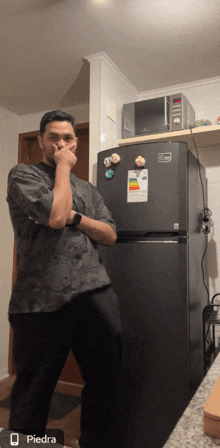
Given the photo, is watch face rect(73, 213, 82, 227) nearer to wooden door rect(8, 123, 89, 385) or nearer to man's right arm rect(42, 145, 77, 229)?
man's right arm rect(42, 145, 77, 229)

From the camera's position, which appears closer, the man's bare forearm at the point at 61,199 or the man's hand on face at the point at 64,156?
the man's bare forearm at the point at 61,199

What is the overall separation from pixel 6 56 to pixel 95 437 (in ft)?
7.48

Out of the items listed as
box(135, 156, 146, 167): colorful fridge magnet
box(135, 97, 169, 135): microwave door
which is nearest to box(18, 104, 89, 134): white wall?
box(135, 97, 169, 135): microwave door

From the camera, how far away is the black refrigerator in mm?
1547

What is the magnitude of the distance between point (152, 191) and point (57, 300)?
83 centimetres

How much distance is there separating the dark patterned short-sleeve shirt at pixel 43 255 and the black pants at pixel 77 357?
0.05 m

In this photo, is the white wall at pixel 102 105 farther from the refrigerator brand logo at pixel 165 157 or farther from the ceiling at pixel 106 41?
the refrigerator brand logo at pixel 165 157

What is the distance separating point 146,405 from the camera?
1.57m

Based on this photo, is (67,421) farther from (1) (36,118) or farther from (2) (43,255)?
(1) (36,118)

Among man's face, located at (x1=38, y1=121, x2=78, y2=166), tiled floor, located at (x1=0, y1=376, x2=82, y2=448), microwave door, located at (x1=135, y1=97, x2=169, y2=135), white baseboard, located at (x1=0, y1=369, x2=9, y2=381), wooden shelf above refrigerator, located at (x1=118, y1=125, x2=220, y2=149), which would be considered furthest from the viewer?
white baseboard, located at (x1=0, y1=369, x2=9, y2=381)

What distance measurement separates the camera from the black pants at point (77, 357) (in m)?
1.10

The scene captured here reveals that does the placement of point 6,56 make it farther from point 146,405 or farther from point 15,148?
point 146,405

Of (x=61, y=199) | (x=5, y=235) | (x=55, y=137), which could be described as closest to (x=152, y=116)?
(x=55, y=137)

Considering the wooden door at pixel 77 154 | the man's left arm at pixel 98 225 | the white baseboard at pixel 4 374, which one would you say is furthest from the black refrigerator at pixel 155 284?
the white baseboard at pixel 4 374
